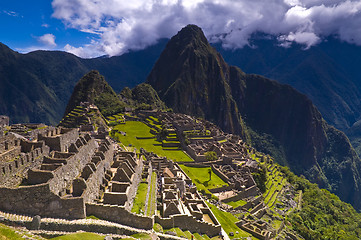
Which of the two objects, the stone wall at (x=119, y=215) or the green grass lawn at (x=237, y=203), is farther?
the green grass lawn at (x=237, y=203)

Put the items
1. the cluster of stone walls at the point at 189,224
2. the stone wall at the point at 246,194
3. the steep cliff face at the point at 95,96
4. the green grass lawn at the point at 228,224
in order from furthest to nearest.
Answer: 1. the steep cliff face at the point at 95,96
2. the stone wall at the point at 246,194
3. the green grass lawn at the point at 228,224
4. the cluster of stone walls at the point at 189,224

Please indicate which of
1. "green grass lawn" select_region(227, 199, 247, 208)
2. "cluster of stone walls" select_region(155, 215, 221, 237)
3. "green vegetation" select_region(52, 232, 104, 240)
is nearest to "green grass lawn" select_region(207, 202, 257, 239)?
"cluster of stone walls" select_region(155, 215, 221, 237)

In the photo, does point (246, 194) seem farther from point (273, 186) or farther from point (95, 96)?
point (95, 96)

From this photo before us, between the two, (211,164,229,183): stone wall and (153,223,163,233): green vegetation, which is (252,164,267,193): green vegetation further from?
(153,223,163,233): green vegetation

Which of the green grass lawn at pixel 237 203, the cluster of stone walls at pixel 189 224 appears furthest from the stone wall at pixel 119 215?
the green grass lawn at pixel 237 203

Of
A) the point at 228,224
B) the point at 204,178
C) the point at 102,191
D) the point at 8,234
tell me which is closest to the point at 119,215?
the point at 102,191

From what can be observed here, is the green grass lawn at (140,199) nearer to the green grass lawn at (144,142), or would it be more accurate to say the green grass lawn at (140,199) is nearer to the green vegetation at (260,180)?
the green grass lawn at (144,142)

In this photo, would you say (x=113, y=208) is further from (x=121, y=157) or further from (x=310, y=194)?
(x=310, y=194)
